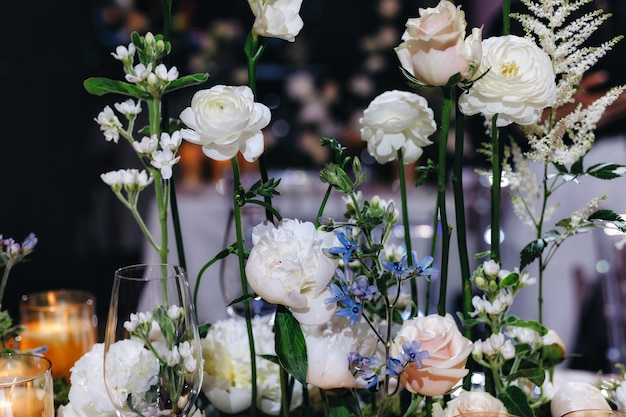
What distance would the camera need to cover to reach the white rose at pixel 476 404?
0.73 meters

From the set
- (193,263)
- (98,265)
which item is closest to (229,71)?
(98,265)

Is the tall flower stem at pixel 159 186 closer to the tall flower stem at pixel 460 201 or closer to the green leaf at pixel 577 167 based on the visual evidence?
the tall flower stem at pixel 460 201

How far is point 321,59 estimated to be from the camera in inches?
189

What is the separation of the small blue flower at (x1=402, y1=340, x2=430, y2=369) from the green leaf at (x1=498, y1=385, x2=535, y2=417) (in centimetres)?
15

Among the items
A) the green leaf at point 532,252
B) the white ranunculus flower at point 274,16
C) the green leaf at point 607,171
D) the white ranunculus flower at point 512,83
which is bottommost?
the green leaf at point 532,252

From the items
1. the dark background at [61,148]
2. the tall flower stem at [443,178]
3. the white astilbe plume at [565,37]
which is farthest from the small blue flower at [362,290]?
the dark background at [61,148]

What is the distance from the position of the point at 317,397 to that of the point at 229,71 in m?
2.85

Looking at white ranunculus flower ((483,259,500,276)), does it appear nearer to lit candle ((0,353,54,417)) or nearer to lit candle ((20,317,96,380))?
lit candle ((0,353,54,417))

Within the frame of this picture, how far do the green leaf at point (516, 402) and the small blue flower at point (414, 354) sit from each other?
15cm

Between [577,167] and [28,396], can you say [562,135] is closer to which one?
[577,167]

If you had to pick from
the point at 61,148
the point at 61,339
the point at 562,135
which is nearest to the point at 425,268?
the point at 562,135

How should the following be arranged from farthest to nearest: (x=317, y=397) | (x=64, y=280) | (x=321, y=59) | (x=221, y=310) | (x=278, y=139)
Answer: (x=321, y=59) < (x=278, y=139) < (x=64, y=280) < (x=221, y=310) < (x=317, y=397)

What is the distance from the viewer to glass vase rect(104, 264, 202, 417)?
28.8 inches

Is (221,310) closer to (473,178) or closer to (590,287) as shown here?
(590,287)
